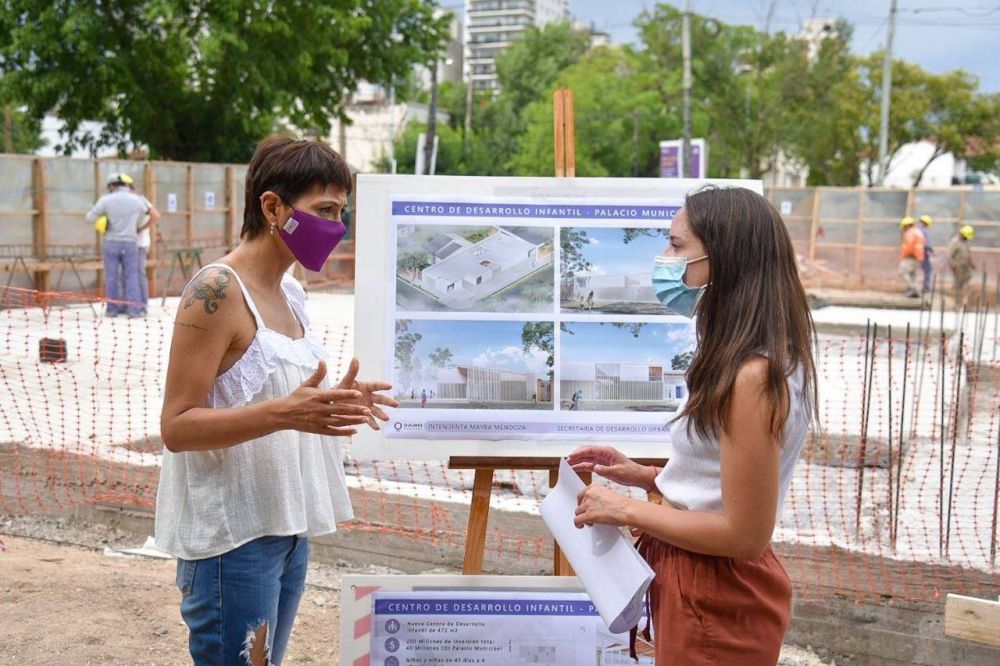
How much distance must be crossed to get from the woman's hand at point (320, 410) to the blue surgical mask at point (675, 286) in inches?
28.1

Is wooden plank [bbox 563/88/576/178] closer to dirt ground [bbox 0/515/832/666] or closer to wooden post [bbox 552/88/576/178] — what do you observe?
wooden post [bbox 552/88/576/178]

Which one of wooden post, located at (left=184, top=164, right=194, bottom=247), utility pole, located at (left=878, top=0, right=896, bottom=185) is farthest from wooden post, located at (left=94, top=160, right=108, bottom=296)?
utility pole, located at (left=878, top=0, right=896, bottom=185)

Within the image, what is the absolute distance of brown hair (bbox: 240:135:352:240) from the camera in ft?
8.29

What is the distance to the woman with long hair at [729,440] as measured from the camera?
6.73ft

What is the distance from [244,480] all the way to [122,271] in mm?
13806

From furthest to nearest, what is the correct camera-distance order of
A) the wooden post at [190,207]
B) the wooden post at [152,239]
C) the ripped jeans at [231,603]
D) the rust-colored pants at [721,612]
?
the wooden post at [190,207] → the wooden post at [152,239] → the ripped jeans at [231,603] → the rust-colored pants at [721,612]

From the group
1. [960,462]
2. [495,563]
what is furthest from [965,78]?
[495,563]

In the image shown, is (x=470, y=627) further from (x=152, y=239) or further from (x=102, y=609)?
(x=152, y=239)

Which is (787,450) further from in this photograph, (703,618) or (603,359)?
(603,359)

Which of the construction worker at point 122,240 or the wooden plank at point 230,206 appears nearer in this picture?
the construction worker at point 122,240

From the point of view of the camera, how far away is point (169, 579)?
5059mm

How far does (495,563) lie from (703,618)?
3.12 m

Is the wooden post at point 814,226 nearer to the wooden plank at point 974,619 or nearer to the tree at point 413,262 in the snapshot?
the wooden plank at point 974,619

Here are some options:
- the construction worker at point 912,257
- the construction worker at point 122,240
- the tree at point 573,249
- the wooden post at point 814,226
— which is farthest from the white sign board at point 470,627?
the wooden post at point 814,226
